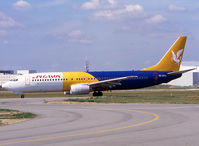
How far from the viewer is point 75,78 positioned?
5322 cm

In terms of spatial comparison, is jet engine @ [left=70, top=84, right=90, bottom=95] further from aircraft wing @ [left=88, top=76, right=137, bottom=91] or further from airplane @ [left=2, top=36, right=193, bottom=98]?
aircraft wing @ [left=88, top=76, right=137, bottom=91]

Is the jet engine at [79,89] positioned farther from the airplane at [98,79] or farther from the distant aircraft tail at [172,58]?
the distant aircraft tail at [172,58]

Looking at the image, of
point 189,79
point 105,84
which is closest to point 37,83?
point 105,84

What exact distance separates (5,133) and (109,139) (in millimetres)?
4905

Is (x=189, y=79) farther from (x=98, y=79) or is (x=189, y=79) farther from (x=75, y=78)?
(x=75, y=78)

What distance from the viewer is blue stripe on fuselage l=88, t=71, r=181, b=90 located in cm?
5400

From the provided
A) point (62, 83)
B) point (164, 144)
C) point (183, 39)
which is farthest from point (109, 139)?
point (183, 39)

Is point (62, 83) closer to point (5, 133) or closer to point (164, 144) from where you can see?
point (5, 133)

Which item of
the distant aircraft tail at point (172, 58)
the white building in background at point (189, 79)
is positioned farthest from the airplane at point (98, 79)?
the white building in background at point (189, 79)

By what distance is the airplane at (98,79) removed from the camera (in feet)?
172

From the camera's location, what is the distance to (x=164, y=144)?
1285 cm

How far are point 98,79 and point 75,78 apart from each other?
3.18 m

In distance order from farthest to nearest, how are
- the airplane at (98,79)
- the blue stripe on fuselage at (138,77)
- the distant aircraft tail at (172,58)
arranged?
the distant aircraft tail at (172,58), the blue stripe on fuselage at (138,77), the airplane at (98,79)

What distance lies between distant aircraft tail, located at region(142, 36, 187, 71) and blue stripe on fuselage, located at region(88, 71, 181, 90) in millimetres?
1186
